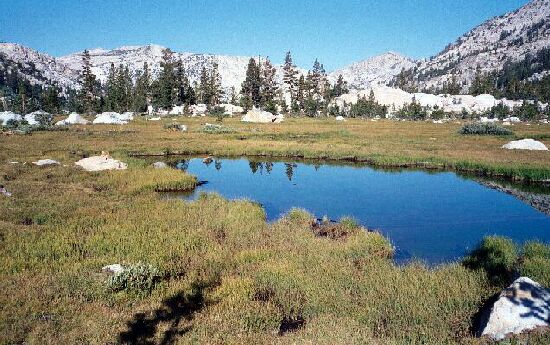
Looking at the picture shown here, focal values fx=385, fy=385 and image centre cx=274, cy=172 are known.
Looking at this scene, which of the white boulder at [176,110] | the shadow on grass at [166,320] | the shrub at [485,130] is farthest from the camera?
the white boulder at [176,110]

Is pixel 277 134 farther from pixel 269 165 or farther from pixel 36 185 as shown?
pixel 36 185

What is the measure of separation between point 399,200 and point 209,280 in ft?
58.9

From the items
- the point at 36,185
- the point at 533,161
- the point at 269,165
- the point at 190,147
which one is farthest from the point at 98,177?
the point at 533,161

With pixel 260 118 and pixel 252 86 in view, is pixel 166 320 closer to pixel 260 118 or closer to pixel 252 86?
pixel 260 118

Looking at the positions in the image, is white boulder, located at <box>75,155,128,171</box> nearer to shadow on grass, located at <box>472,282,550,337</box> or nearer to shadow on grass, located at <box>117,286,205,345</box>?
shadow on grass, located at <box>117,286,205,345</box>

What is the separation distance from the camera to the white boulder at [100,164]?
3028 cm

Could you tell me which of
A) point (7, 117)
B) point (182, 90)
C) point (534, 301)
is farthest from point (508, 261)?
point (182, 90)

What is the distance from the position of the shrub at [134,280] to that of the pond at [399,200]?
9.31 m

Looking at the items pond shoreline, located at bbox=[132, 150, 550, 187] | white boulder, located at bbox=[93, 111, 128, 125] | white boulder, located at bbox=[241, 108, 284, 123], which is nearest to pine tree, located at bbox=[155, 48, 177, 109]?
white boulder, located at bbox=[93, 111, 128, 125]

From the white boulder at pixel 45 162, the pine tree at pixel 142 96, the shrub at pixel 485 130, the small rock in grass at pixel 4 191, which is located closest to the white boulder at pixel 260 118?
the shrub at pixel 485 130

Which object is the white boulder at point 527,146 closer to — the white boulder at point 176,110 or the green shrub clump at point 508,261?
the green shrub clump at point 508,261

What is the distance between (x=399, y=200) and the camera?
25.9 m

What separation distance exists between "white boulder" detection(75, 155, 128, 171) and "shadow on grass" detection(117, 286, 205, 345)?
903 inches

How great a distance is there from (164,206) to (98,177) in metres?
9.68
